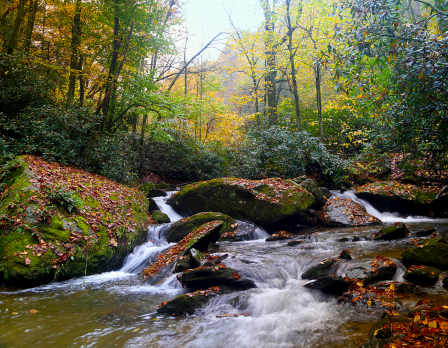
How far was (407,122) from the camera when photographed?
7.67m

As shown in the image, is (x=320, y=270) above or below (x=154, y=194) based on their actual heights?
below

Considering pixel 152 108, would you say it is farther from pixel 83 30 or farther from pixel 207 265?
pixel 207 265

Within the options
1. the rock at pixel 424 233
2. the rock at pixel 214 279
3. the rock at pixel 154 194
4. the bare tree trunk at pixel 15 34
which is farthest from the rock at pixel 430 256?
the bare tree trunk at pixel 15 34

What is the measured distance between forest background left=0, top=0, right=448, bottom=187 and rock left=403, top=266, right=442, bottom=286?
136 inches

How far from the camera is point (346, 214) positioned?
10398 mm

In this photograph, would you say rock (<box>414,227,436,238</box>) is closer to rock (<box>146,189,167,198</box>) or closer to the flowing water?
the flowing water

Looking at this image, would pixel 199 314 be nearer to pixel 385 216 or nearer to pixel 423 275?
pixel 423 275

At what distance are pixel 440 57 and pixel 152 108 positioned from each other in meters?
12.1

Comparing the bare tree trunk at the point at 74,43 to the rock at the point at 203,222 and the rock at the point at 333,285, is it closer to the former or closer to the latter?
the rock at the point at 203,222

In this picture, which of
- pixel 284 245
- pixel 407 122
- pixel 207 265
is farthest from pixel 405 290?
pixel 407 122

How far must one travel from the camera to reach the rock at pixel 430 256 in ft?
14.7

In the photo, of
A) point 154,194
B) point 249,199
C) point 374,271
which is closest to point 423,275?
point 374,271

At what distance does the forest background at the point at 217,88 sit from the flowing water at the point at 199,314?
4011mm

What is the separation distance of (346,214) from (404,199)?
261cm
